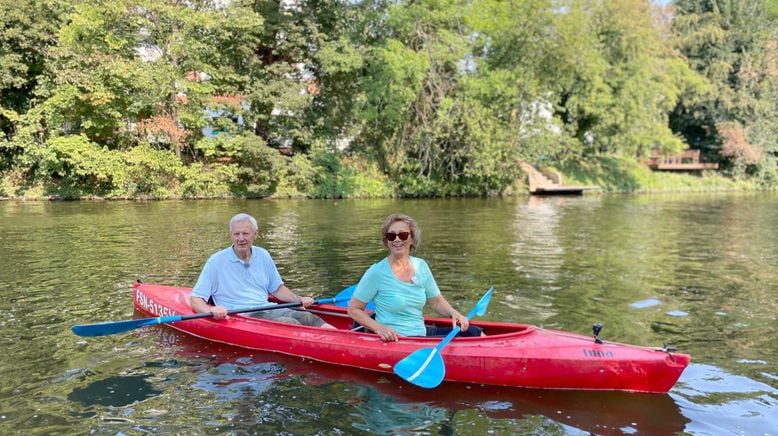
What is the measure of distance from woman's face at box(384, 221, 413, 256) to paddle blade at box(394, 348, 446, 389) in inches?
33.1

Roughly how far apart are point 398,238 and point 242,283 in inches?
89.3

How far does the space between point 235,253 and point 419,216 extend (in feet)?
43.3

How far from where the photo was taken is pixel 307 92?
92.0ft

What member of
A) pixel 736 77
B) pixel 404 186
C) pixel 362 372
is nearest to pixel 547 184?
pixel 404 186

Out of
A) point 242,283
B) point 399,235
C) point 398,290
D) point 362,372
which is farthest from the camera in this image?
point 242,283

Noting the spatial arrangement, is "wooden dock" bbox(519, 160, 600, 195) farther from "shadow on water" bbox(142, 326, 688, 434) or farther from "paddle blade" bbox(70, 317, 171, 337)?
"paddle blade" bbox(70, 317, 171, 337)

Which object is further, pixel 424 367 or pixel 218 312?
pixel 218 312

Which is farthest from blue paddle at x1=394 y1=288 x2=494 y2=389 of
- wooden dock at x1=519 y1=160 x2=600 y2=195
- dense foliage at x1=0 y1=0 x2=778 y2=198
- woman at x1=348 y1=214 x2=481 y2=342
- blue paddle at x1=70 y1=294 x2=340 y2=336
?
wooden dock at x1=519 y1=160 x2=600 y2=195

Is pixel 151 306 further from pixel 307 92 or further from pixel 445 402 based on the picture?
pixel 307 92

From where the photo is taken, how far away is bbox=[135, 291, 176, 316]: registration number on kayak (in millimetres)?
6836

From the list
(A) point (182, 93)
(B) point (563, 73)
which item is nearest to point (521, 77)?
(B) point (563, 73)

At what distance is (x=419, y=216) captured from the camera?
19.1 metres

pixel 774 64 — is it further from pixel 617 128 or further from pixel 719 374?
pixel 719 374

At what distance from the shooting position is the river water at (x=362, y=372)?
4.60 m
